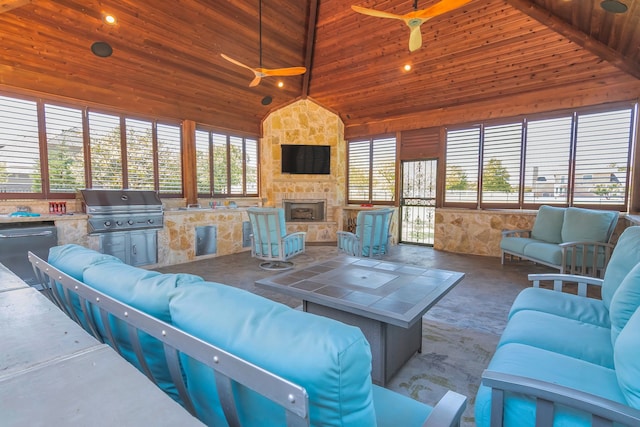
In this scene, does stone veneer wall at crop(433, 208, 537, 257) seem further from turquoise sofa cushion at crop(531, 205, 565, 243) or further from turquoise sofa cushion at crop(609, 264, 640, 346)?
turquoise sofa cushion at crop(609, 264, 640, 346)

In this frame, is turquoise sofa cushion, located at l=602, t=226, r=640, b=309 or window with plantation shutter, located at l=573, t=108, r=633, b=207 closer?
turquoise sofa cushion, located at l=602, t=226, r=640, b=309

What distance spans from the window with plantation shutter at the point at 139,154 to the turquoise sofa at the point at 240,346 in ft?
15.6

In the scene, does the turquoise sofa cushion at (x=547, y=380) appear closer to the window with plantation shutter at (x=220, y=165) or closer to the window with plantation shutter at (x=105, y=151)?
the window with plantation shutter at (x=105, y=151)

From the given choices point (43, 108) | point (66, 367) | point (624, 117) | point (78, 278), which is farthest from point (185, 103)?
point (624, 117)

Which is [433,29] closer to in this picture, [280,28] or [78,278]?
[280,28]

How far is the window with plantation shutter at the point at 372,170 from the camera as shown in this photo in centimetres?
729

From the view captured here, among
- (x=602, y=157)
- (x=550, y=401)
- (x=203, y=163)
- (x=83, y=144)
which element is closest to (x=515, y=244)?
(x=602, y=157)

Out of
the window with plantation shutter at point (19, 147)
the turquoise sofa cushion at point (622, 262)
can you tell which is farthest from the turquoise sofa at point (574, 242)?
the window with plantation shutter at point (19, 147)

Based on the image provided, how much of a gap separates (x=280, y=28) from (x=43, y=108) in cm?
397

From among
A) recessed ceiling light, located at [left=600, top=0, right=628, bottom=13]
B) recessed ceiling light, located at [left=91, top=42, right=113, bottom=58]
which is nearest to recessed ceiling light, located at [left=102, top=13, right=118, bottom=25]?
recessed ceiling light, located at [left=91, top=42, right=113, bottom=58]

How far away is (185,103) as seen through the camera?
19.6 ft

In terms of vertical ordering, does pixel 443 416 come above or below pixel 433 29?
below

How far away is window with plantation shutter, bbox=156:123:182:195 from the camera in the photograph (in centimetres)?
578

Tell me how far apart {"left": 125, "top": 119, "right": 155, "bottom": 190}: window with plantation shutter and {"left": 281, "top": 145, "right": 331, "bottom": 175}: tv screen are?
9.59ft
